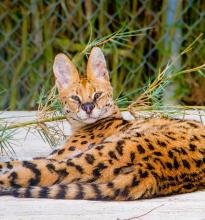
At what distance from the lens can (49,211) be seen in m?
3.62

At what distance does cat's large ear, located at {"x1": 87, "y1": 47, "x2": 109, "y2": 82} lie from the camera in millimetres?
4754

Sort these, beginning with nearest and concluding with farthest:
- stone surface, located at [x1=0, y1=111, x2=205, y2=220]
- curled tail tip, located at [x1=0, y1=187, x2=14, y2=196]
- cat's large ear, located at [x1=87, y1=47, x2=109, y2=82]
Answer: stone surface, located at [x1=0, y1=111, x2=205, y2=220]
curled tail tip, located at [x1=0, y1=187, x2=14, y2=196]
cat's large ear, located at [x1=87, y1=47, x2=109, y2=82]

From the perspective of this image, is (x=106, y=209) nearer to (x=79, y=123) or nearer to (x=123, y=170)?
(x=123, y=170)

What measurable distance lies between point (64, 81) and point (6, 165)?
2.53ft

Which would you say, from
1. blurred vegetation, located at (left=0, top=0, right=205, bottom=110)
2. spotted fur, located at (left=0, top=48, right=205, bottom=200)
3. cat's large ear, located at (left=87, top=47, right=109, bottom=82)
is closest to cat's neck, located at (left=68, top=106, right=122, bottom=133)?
cat's large ear, located at (left=87, top=47, right=109, bottom=82)

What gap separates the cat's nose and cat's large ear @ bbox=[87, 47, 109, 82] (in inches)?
6.9

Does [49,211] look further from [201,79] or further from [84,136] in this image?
[201,79]

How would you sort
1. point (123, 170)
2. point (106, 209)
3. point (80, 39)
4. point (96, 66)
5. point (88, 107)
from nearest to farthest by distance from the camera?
1. point (106, 209)
2. point (123, 170)
3. point (88, 107)
4. point (96, 66)
5. point (80, 39)

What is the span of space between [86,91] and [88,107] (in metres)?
0.07

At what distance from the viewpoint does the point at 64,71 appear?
4.80 meters

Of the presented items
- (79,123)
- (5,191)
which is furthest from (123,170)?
(79,123)

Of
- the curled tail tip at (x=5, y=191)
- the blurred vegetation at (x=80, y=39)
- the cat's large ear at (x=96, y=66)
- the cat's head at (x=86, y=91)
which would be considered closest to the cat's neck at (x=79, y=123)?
the cat's head at (x=86, y=91)

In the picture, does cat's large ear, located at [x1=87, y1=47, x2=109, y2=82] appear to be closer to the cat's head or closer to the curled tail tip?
the cat's head

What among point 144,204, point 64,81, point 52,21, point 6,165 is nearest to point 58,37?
point 52,21
